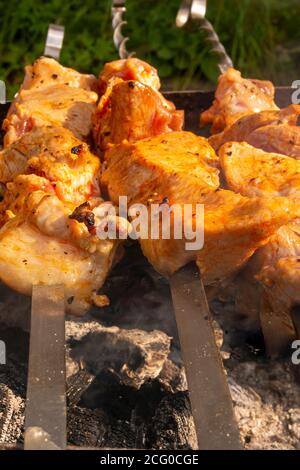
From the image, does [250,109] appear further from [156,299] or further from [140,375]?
[140,375]

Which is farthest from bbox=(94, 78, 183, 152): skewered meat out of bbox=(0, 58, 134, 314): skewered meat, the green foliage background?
the green foliage background

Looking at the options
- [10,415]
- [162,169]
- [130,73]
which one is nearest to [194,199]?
[162,169]

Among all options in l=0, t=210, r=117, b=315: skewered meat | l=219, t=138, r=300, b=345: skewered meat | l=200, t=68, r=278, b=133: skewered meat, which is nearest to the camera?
l=219, t=138, r=300, b=345: skewered meat

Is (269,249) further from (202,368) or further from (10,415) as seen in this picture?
(10,415)

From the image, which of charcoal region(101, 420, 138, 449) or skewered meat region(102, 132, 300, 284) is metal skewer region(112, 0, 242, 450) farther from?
charcoal region(101, 420, 138, 449)

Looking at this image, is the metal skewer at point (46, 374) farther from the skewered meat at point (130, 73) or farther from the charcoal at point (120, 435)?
the skewered meat at point (130, 73)

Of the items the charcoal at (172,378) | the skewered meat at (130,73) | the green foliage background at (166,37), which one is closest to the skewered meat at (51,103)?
the skewered meat at (130,73)
